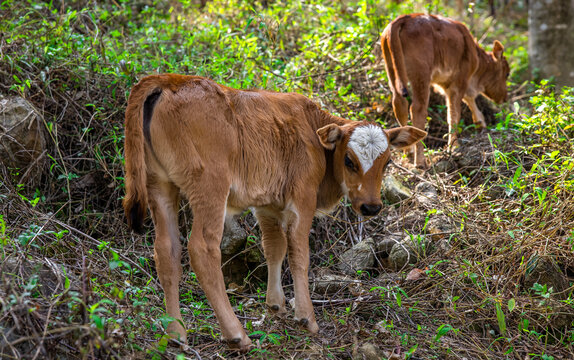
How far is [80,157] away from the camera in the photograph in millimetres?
6465

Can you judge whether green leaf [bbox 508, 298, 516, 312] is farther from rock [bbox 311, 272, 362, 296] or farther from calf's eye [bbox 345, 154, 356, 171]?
calf's eye [bbox 345, 154, 356, 171]

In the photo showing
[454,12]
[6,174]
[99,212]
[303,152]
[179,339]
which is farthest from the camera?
[454,12]

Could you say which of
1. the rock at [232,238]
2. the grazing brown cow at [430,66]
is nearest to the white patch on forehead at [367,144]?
the rock at [232,238]

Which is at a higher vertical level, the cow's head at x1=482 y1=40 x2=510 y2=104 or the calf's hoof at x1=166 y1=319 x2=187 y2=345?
the cow's head at x1=482 y1=40 x2=510 y2=104

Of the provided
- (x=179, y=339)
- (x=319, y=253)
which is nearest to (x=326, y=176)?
(x=319, y=253)

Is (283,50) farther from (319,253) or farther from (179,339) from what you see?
(179,339)

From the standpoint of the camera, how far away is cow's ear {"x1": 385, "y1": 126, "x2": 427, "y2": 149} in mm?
5648

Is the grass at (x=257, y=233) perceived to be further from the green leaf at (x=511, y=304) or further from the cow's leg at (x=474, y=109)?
the cow's leg at (x=474, y=109)

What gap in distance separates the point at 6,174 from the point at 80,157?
0.85 m

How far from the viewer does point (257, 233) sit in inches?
257

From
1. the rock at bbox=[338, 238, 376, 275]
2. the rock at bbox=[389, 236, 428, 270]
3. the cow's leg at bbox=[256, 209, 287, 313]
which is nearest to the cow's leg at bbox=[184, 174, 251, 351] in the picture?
the cow's leg at bbox=[256, 209, 287, 313]

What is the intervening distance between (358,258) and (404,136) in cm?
136

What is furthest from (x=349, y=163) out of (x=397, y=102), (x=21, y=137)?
(x=21, y=137)

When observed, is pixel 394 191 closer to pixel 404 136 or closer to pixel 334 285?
pixel 404 136
